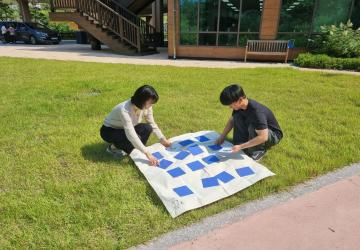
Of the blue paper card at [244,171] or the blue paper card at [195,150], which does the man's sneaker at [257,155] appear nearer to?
the blue paper card at [244,171]

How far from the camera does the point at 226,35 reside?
1167cm

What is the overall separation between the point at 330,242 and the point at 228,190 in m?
0.90

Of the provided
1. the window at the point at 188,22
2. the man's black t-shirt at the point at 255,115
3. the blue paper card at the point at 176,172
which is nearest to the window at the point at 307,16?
the window at the point at 188,22

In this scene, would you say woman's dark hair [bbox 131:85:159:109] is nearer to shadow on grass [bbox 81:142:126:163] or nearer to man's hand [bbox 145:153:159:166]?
man's hand [bbox 145:153:159:166]

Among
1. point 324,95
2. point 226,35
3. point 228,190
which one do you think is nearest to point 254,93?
point 324,95

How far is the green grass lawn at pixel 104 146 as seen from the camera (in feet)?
7.29

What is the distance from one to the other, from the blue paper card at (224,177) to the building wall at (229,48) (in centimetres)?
951

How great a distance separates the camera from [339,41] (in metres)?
9.54

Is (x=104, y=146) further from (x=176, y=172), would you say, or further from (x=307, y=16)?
(x=307, y=16)

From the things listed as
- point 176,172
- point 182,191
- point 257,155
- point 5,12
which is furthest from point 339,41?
point 5,12

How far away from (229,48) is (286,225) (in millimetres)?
10419

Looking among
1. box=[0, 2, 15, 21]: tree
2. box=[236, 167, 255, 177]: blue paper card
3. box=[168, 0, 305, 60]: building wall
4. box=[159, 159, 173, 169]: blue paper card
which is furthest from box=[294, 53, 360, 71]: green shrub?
box=[0, 2, 15, 21]: tree

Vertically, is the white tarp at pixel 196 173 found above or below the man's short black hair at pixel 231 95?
below

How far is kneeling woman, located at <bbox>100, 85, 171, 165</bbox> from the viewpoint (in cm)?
264
